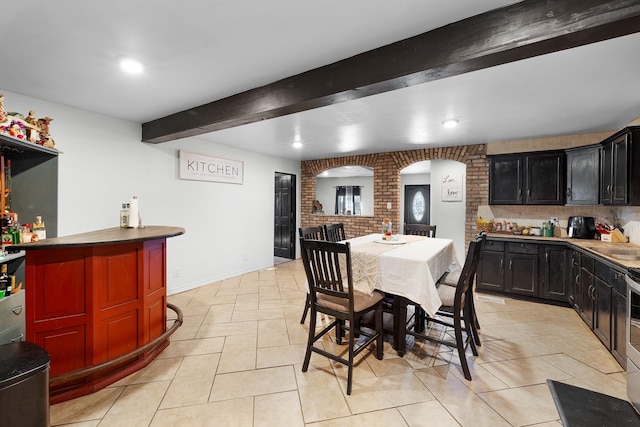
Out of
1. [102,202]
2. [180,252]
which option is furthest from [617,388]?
[102,202]

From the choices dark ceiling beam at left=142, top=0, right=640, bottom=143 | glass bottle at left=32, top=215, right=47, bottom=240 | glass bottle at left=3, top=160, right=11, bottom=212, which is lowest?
glass bottle at left=32, top=215, right=47, bottom=240

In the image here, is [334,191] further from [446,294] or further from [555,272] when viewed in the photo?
[446,294]

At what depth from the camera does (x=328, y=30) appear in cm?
168

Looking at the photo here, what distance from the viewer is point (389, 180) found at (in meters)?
5.45

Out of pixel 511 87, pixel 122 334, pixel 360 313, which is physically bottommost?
pixel 122 334

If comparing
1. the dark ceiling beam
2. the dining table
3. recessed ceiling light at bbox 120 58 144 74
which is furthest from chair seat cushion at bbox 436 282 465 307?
recessed ceiling light at bbox 120 58 144 74

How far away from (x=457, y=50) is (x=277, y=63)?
4.01 ft

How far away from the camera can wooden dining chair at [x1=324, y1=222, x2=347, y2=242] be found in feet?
11.2

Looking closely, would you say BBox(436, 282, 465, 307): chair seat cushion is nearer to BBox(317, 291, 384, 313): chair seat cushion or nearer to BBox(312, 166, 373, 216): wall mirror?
BBox(317, 291, 384, 313): chair seat cushion

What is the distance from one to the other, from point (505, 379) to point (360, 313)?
1.21 m

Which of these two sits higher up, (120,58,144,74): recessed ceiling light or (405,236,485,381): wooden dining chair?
(120,58,144,74): recessed ceiling light

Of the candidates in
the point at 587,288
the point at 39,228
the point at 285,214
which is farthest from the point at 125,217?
the point at 587,288

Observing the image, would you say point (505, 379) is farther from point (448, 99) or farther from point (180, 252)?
point (180, 252)

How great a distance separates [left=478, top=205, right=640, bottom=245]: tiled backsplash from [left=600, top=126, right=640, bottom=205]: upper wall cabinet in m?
0.43
